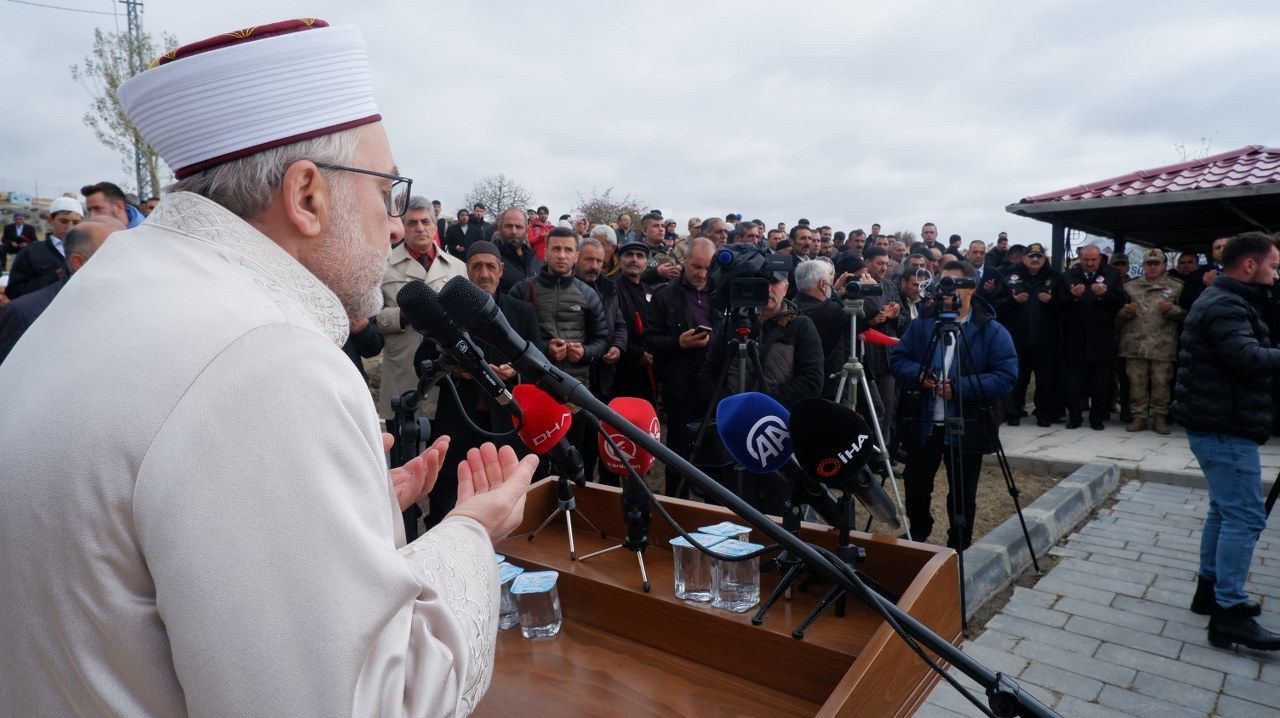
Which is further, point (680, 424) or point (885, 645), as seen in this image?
point (680, 424)

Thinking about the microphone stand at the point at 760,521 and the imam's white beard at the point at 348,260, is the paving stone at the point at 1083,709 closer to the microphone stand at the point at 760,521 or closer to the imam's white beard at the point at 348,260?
the microphone stand at the point at 760,521

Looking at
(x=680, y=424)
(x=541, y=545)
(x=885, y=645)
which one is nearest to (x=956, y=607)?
(x=885, y=645)

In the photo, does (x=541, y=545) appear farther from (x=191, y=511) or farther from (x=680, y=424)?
(x=680, y=424)

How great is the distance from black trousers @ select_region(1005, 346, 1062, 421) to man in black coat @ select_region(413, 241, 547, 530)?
737 centimetres

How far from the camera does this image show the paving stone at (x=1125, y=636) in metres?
3.97

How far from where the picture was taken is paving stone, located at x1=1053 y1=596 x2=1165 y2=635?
425cm

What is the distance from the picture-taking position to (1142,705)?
341 centimetres

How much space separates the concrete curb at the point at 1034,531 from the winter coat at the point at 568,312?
120 inches

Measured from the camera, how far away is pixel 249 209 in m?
1.16

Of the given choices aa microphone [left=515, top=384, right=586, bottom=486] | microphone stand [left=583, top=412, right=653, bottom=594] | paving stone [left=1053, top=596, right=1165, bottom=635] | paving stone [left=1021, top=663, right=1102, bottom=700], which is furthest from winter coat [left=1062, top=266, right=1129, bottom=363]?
aa microphone [left=515, top=384, right=586, bottom=486]

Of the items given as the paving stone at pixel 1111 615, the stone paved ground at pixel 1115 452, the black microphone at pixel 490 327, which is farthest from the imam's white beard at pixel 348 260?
the stone paved ground at pixel 1115 452

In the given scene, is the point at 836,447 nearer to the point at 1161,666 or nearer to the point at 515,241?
the point at 1161,666

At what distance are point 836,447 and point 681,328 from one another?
13.5 feet

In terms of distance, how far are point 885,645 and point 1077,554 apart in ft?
16.3
